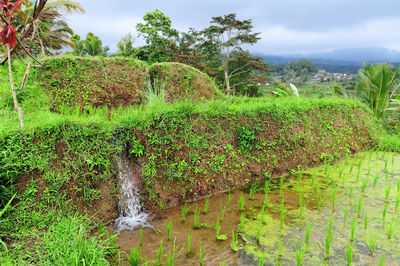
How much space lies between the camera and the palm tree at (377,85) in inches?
357

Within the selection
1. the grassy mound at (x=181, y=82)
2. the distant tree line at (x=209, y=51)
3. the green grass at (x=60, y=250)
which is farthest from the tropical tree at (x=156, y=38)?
the green grass at (x=60, y=250)

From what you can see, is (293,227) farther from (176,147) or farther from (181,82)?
(181,82)

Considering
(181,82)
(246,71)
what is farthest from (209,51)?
(181,82)

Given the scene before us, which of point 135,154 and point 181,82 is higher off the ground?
point 181,82

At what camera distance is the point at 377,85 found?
30.7 feet

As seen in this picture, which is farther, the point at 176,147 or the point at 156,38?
the point at 156,38

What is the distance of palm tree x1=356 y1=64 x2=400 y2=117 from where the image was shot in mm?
9078

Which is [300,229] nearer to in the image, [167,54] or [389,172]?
[389,172]

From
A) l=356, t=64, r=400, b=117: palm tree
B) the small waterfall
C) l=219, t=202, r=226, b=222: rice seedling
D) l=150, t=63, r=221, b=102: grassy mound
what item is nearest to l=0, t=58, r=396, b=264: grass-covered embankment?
the small waterfall

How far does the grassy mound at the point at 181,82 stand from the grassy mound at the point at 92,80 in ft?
1.68

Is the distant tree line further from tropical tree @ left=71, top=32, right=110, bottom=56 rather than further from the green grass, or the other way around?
the green grass

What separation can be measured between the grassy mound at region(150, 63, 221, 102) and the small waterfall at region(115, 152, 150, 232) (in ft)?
13.6

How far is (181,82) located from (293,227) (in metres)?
6.00

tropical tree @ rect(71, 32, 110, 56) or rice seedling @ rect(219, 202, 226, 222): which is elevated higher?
tropical tree @ rect(71, 32, 110, 56)
